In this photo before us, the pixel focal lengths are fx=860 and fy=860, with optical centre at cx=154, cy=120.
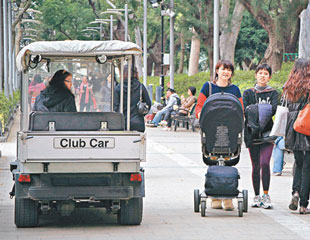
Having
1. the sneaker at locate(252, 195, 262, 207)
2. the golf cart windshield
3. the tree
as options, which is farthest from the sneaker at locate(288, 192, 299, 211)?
the tree

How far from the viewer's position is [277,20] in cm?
3061

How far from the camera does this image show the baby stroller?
9.84 meters

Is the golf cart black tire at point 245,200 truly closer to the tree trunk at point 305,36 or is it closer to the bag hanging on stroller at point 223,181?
the bag hanging on stroller at point 223,181

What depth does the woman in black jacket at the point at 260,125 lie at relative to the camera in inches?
412

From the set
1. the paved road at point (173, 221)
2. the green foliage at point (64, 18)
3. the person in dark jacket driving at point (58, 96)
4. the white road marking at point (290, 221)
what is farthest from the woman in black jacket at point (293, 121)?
the green foliage at point (64, 18)

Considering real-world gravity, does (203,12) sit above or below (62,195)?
above

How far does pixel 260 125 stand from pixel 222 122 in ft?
2.36

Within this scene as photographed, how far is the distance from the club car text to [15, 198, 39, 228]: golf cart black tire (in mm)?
693

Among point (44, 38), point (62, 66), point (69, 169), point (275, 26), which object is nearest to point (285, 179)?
point (62, 66)

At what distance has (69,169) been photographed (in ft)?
29.3

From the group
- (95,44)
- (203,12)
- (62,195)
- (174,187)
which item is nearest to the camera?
(62,195)

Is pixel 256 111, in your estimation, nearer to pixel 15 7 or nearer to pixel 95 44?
pixel 95 44

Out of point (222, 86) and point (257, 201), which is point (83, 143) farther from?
point (257, 201)

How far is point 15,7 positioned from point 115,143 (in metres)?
40.5
